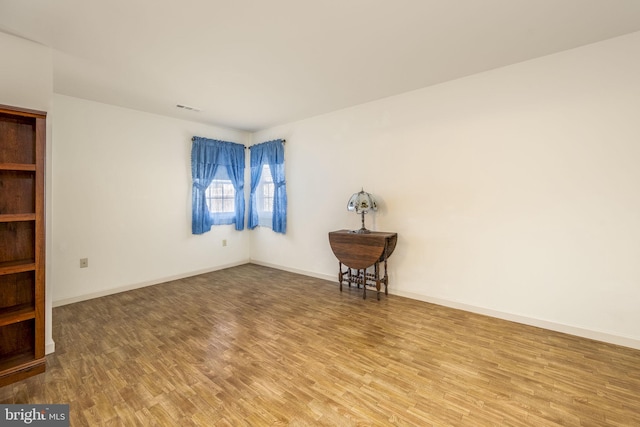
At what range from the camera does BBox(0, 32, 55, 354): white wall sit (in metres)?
1.98

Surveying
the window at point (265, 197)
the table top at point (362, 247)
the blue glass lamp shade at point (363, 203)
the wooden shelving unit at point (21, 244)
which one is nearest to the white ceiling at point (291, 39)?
the wooden shelving unit at point (21, 244)

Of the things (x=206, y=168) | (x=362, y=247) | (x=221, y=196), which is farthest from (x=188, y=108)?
(x=362, y=247)

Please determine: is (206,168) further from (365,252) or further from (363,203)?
(365,252)

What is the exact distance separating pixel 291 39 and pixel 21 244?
246 cm

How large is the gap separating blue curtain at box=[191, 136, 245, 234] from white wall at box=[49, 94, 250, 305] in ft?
0.36

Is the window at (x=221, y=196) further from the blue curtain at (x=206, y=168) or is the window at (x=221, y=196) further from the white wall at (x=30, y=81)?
the white wall at (x=30, y=81)

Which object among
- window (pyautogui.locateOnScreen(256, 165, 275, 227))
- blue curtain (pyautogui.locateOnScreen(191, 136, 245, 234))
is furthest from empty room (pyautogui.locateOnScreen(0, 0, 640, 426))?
window (pyautogui.locateOnScreen(256, 165, 275, 227))

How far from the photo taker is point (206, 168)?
14.1ft

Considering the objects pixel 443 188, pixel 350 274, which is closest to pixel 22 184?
pixel 350 274

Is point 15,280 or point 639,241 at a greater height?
point 639,241

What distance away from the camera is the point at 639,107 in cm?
207

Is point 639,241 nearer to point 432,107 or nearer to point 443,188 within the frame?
point 443,188

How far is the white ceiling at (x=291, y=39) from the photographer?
5.80 ft

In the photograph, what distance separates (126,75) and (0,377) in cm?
251
